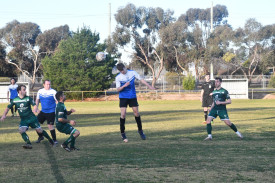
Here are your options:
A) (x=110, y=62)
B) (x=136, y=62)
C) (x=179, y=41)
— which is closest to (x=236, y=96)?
(x=110, y=62)

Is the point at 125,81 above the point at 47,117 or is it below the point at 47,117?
above

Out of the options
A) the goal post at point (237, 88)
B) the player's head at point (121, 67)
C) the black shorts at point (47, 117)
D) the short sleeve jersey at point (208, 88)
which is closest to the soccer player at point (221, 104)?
the player's head at point (121, 67)

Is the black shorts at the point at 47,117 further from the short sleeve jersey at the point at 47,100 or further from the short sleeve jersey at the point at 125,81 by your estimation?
the short sleeve jersey at the point at 125,81

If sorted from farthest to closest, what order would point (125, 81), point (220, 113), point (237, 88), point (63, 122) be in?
point (237, 88)
point (220, 113)
point (125, 81)
point (63, 122)

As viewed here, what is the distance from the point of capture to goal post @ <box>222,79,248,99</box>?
46.0 m

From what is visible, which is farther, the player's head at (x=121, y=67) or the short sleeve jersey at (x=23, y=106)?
the player's head at (x=121, y=67)

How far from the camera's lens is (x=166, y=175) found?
263 inches

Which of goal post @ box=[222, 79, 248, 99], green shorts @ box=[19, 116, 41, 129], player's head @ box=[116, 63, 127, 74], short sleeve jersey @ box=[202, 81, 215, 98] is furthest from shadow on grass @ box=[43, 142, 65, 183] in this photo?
goal post @ box=[222, 79, 248, 99]

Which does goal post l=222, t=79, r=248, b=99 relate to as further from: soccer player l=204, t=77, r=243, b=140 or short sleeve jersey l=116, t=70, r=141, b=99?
short sleeve jersey l=116, t=70, r=141, b=99

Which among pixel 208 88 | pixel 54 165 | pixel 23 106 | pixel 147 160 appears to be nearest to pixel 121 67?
pixel 23 106

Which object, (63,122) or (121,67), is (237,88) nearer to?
(121,67)

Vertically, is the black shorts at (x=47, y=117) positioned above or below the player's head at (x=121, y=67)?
below

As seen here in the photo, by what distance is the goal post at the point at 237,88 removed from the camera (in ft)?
151

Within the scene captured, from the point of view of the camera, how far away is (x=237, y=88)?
46.3 m
